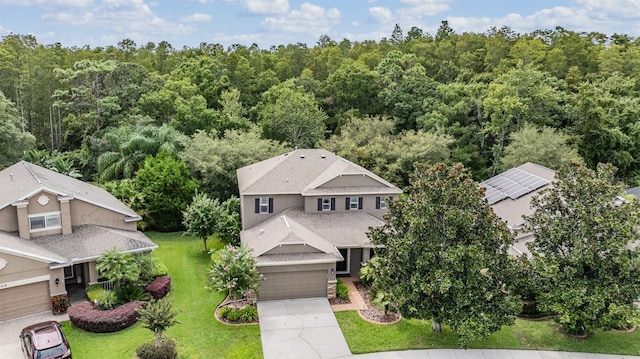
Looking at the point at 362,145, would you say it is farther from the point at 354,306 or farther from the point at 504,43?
the point at 504,43

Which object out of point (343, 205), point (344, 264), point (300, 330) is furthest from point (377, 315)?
point (343, 205)

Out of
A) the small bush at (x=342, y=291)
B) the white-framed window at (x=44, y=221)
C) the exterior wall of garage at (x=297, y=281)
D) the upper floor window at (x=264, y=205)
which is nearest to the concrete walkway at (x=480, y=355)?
the small bush at (x=342, y=291)

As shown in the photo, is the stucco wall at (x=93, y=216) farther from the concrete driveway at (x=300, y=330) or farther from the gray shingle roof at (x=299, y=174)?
the concrete driveway at (x=300, y=330)

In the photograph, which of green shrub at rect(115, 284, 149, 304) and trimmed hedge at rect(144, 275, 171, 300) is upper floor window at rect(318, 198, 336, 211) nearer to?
trimmed hedge at rect(144, 275, 171, 300)

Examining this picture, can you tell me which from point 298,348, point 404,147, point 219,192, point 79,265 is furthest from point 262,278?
point 404,147

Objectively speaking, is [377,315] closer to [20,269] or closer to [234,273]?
[234,273]

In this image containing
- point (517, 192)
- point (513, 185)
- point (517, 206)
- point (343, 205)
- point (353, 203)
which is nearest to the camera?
point (517, 206)

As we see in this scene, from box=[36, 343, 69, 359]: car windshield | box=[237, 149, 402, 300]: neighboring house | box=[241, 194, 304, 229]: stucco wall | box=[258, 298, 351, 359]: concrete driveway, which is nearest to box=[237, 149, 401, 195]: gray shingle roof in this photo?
box=[237, 149, 402, 300]: neighboring house

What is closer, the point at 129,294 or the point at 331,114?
the point at 129,294
